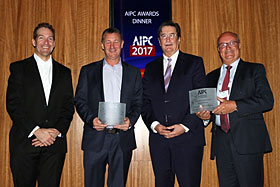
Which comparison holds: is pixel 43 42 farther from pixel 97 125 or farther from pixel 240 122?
pixel 240 122

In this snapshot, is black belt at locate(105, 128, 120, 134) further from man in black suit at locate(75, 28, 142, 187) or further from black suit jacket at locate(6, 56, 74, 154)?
black suit jacket at locate(6, 56, 74, 154)

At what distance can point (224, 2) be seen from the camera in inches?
138

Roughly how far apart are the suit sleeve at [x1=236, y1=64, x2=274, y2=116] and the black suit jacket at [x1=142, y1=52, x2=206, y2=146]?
0.39 m

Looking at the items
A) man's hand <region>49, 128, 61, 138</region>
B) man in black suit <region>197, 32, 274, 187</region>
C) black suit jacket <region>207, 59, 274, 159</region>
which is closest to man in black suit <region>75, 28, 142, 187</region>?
man's hand <region>49, 128, 61, 138</region>

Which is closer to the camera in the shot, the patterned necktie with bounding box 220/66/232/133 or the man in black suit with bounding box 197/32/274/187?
the man in black suit with bounding box 197/32/274/187

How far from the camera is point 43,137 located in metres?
2.42

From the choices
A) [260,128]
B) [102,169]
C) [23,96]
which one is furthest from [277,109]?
[23,96]

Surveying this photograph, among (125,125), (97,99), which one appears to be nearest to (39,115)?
(97,99)

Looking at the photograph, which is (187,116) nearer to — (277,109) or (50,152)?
(50,152)

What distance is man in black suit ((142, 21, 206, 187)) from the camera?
234cm

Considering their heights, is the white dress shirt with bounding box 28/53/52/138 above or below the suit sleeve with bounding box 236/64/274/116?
above

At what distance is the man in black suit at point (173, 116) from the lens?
234cm

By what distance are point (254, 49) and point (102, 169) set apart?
2.48 metres

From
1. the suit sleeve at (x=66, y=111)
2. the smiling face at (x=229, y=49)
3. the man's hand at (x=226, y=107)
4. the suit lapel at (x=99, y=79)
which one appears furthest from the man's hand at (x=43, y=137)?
the smiling face at (x=229, y=49)
